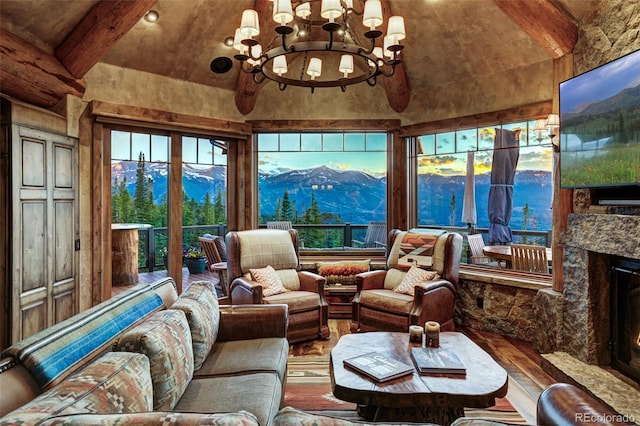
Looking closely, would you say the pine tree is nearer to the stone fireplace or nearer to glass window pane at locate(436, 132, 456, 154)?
glass window pane at locate(436, 132, 456, 154)

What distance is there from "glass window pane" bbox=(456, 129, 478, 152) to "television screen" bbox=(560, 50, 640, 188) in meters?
1.78

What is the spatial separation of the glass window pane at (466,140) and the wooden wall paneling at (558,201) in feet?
4.49

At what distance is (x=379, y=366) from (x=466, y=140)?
3566 mm

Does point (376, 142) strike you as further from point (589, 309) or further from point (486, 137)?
point (589, 309)

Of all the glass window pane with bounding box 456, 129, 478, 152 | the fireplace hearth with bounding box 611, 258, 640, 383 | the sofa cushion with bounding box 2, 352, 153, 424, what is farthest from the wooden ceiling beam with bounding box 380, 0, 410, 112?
the sofa cushion with bounding box 2, 352, 153, 424

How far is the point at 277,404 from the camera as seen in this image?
1.92 meters

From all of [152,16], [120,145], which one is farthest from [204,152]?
[152,16]

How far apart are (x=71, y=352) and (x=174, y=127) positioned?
355 centimetres

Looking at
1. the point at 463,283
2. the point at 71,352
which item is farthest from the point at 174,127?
the point at 463,283

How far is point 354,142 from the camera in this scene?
5.61 metres

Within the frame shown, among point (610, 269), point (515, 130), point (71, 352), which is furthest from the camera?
point (515, 130)

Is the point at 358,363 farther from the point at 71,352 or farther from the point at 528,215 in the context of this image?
the point at 528,215

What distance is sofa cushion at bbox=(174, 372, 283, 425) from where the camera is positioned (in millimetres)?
1751

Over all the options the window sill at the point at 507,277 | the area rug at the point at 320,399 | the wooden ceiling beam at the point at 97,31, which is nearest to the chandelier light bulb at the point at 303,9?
the wooden ceiling beam at the point at 97,31
